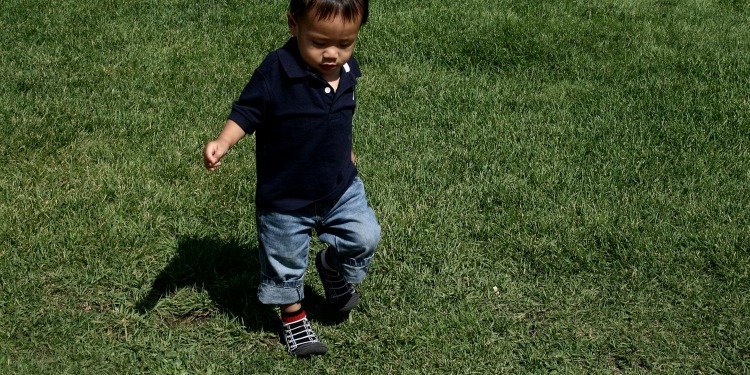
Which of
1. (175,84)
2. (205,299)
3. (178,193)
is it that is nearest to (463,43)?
(175,84)

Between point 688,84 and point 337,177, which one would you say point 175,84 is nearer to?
point 337,177

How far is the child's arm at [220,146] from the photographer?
119 inches

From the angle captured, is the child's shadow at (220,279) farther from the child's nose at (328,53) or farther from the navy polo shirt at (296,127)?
the child's nose at (328,53)

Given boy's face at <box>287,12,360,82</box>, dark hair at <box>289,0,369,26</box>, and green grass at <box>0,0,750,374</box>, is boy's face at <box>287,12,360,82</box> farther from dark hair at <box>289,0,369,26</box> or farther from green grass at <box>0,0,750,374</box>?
green grass at <box>0,0,750,374</box>

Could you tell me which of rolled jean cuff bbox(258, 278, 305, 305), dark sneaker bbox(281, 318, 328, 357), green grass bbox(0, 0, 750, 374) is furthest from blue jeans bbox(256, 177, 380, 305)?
green grass bbox(0, 0, 750, 374)

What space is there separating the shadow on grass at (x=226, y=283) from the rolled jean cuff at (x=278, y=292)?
290 millimetres

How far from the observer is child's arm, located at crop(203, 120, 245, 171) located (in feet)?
9.88

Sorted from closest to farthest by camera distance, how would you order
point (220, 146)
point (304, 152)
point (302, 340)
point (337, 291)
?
point (220, 146) < point (304, 152) < point (302, 340) < point (337, 291)

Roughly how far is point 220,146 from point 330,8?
634 mm

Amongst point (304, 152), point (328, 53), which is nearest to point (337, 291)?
point (304, 152)

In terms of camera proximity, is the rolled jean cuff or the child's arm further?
the rolled jean cuff

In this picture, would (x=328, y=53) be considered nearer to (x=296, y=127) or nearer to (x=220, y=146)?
(x=296, y=127)

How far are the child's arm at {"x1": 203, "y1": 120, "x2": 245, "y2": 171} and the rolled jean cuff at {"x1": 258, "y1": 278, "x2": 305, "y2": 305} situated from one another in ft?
2.12

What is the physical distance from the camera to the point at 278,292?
3467 millimetres
